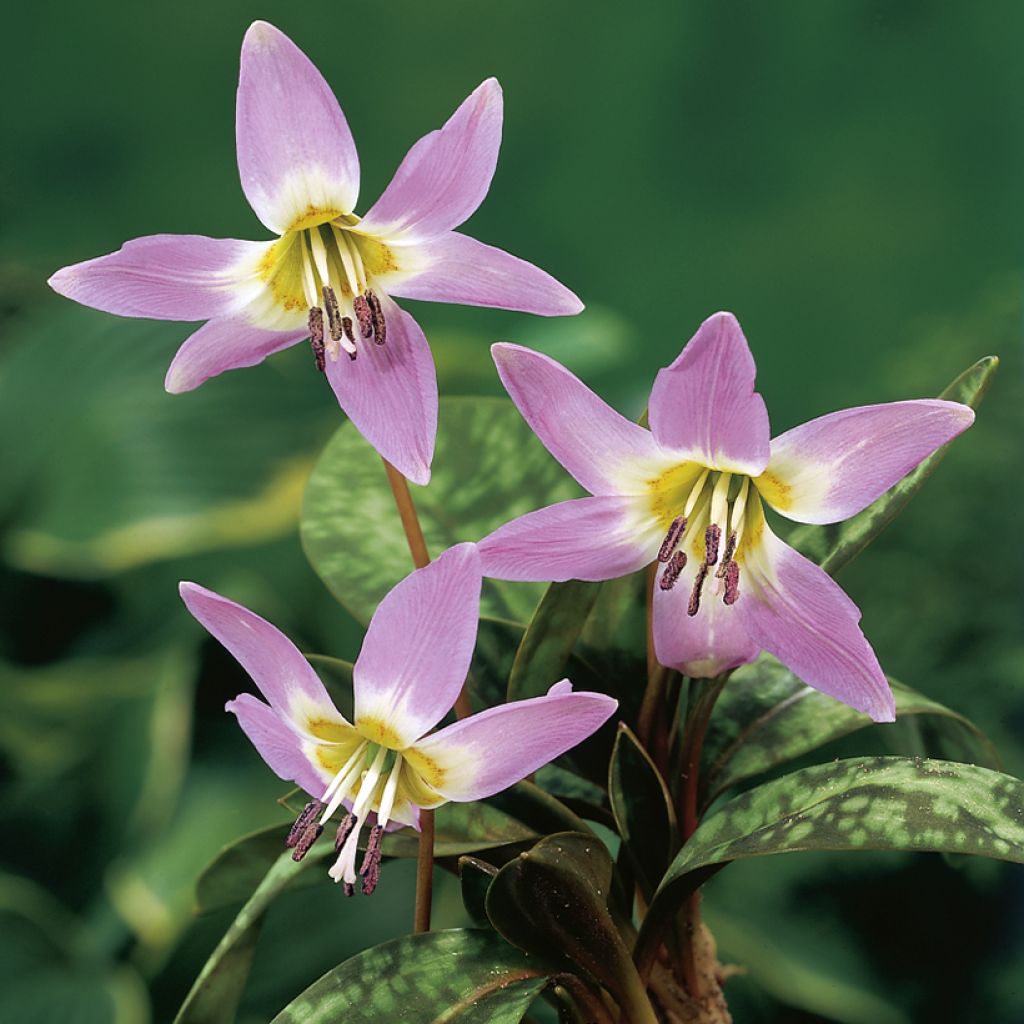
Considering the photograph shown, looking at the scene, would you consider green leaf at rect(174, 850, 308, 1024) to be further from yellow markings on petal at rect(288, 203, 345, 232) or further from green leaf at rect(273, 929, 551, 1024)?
yellow markings on petal at rect(288, 203, 345, 232)

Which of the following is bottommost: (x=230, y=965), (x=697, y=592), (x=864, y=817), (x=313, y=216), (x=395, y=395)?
(x=230, y=965)

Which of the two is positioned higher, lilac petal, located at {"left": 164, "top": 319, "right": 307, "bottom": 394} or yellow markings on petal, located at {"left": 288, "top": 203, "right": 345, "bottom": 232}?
yellow markings on petal, located at {"left": 288, "top": 203, "right": 345, "bottom": 232}

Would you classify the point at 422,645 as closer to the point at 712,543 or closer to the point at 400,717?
the point at 400,717

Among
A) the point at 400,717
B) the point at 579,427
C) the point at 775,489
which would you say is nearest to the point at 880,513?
the point at 775,489

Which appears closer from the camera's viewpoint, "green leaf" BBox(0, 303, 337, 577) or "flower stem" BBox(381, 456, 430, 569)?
"flower stem" BBox(381, 456, 430, 569)

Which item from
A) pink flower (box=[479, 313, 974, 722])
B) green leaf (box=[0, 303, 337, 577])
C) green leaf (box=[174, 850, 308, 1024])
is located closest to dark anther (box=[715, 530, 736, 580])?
pink flower (box=[479, 313, 974, 722])

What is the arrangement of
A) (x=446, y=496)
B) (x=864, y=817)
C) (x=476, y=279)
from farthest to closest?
1. (x=446, y=496)
2. (x=476, y=279)
3. (x=864, y=817)
